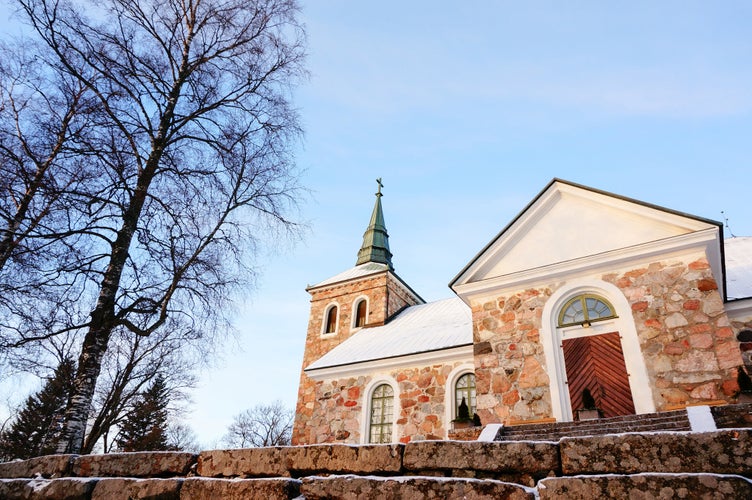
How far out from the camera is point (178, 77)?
7969 millimetres

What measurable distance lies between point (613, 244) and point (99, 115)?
9.56 m

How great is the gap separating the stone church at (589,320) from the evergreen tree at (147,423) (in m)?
11.7

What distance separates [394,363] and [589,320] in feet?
20.5

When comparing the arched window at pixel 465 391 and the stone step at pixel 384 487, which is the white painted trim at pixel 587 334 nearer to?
the arched window at pixel 465 391

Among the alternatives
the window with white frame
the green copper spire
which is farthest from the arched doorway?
the green copper spire

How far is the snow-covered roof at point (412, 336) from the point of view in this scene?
13805 millimetres

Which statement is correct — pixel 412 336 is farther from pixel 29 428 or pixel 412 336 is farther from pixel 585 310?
pixel 29 428

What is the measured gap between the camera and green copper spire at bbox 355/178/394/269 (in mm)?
26141

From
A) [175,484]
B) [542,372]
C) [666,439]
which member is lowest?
[175,484]

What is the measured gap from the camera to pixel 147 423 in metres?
24.0

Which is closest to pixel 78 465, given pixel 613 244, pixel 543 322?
pixel 543 322

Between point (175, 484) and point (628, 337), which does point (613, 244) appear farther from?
point (175, 484)

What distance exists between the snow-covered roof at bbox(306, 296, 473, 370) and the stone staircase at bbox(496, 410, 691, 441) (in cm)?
497

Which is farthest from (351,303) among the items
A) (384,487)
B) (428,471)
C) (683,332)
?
(384,487)
